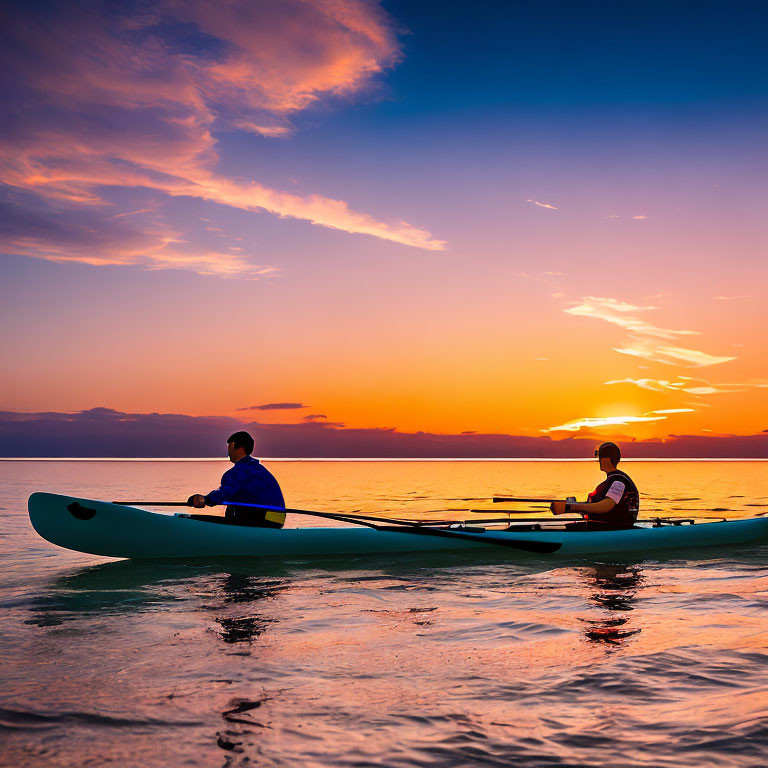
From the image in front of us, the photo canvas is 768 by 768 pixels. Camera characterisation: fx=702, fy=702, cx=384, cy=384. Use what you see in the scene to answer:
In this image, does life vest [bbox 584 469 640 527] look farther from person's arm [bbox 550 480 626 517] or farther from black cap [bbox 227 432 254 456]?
black cap [bbox 227 432 254 456]

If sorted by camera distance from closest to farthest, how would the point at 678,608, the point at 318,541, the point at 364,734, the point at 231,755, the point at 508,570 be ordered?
the point at 231,755 < the point at 364,734 < the point at 678,608 < the point at 508,570 < the point at 318,541

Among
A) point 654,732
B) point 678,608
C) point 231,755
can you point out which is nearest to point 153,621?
point 231,755

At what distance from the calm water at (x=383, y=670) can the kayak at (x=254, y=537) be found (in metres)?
1.01

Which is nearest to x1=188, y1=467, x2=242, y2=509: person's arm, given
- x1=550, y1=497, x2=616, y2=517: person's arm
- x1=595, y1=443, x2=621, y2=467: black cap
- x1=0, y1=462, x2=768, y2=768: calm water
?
x1=0, y1=462, x2=768, y2=768: calm water

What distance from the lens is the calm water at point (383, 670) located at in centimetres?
366

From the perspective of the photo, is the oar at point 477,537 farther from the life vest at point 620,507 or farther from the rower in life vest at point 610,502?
the life vest at point 620,507

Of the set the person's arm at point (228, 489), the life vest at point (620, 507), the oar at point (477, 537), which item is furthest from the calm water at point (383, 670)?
the life vest at point (620, 507)

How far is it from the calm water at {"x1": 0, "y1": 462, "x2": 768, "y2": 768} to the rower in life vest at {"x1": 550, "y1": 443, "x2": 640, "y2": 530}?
171 centimetres

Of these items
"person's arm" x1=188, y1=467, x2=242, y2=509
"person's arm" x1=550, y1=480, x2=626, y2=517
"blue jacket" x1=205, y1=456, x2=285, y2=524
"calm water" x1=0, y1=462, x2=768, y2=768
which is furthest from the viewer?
"person's arm" x1=550, y1=480, x2=626, y2=517

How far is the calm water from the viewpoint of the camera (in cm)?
366

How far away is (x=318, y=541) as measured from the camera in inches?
430

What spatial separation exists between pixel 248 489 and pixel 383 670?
5831 mm

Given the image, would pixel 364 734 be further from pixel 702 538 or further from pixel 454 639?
pixel 702 538

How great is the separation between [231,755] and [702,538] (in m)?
10.9
